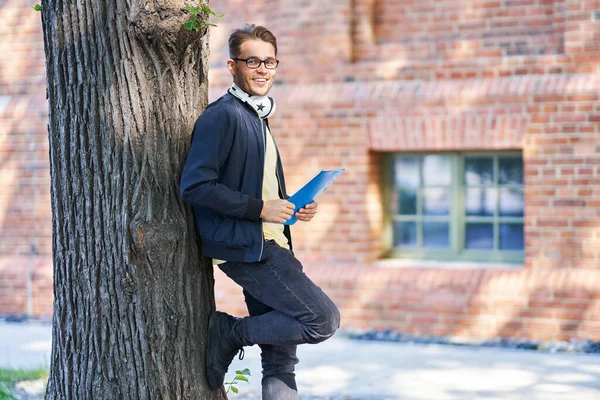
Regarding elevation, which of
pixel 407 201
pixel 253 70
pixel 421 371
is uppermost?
pixel 253 70

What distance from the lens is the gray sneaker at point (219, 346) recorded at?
14.1 feet

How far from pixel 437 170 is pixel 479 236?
0.65 meters

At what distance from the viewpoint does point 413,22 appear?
27.1 ft

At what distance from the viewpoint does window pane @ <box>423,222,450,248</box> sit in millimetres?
8305

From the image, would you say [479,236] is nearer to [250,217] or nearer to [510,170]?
[510,170]

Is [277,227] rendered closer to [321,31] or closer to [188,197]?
[188,197]

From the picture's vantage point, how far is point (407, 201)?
8.46m

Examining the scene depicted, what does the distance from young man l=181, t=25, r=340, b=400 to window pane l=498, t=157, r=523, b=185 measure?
4.05 m

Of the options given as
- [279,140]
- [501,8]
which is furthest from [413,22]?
[279,140]

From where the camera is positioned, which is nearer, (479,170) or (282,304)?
(282,304)

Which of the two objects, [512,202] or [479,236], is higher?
[512,202]

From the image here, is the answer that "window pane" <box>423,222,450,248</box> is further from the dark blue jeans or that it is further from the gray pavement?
the dark blue jeans

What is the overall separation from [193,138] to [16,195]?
5.80 m

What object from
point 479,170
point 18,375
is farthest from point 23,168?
point 479,170
